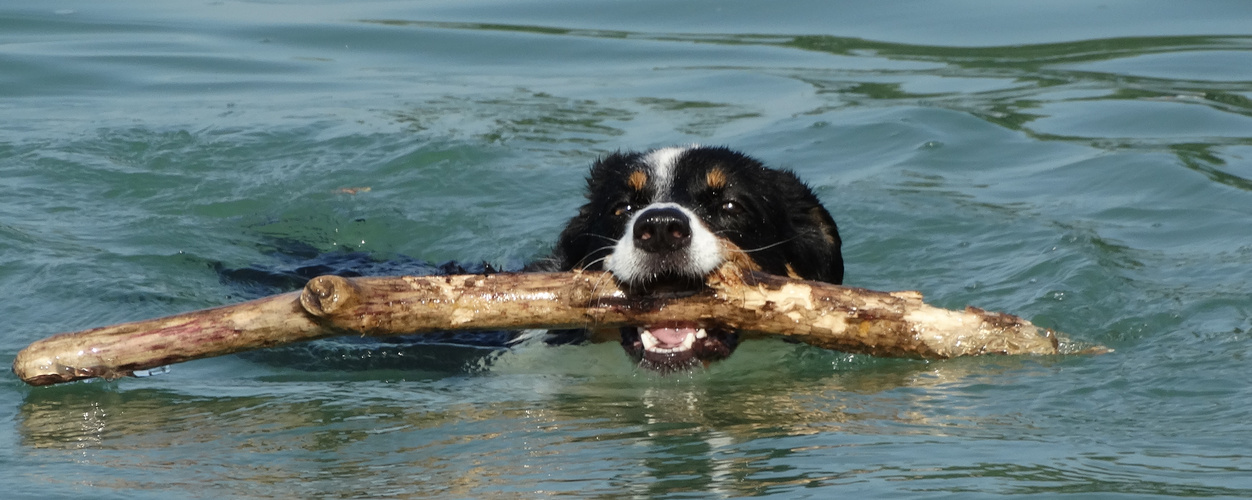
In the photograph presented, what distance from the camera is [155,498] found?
4.47 metres

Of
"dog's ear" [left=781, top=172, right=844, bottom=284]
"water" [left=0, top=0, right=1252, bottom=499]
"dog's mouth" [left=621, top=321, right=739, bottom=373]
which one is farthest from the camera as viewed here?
"dog's ear" [left=781, top=172, right=844, bottom=284]

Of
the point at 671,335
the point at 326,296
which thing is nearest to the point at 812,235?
the point at 671,335

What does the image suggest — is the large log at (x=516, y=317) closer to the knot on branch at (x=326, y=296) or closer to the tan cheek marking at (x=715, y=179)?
the knot on branch at (x=326, y=296)

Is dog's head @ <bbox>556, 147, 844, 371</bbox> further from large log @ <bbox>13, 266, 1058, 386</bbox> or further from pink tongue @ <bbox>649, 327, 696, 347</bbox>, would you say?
large log @ <bbox>13, 266, 1058, 386</bbox>

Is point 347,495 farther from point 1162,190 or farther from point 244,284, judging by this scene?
point 1162,190

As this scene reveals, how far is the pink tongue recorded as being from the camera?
5922 millimetres

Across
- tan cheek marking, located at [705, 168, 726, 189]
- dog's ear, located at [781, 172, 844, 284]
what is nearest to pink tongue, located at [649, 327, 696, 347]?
tan cheek marking, located at [705, 168, 726, 189]

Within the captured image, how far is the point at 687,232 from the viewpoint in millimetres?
5562

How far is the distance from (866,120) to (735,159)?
4.72 m

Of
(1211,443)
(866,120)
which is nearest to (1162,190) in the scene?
(866,120)

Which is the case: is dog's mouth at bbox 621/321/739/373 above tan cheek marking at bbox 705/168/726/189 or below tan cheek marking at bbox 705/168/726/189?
below

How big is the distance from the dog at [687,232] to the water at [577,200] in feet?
0.80

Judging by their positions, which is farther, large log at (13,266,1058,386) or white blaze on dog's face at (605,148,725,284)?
white blaze on dog's face at (605,148,725,284)

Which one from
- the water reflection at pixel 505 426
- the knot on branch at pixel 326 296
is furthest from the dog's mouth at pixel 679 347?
the knot on branch at pixel 326 296
